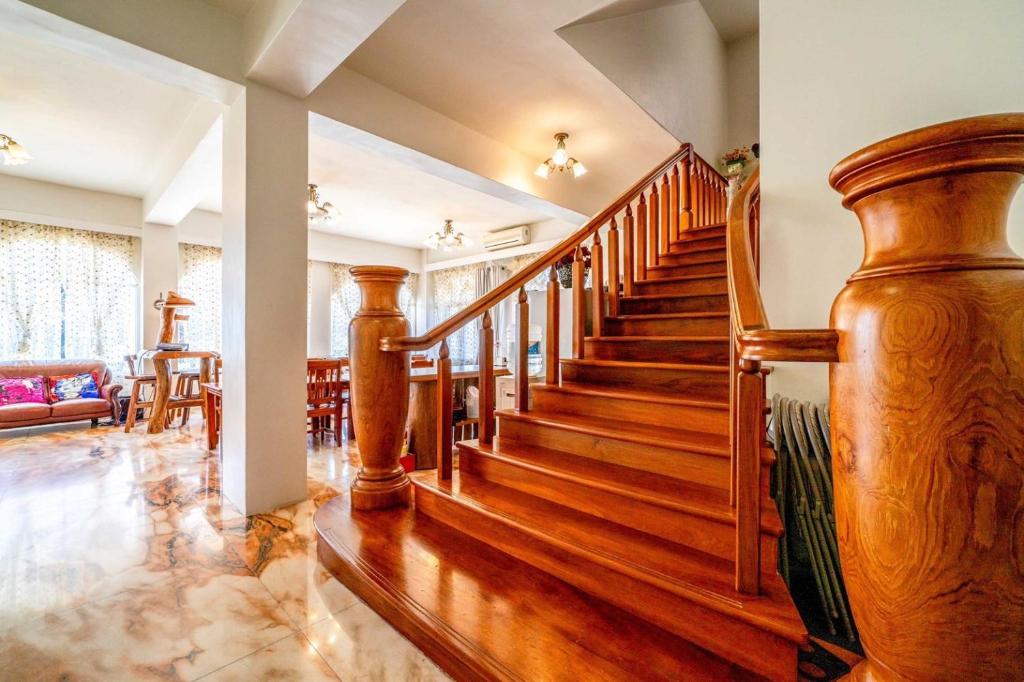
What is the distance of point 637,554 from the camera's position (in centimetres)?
127

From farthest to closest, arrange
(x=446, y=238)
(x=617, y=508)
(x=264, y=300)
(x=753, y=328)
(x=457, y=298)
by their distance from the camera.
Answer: (x=457, y=298), (x=446, y=238), (x=264, y=300), (x=617, y=508), (x=753, y=328)

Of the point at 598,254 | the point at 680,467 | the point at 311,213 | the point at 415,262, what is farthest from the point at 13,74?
the point at 415,262

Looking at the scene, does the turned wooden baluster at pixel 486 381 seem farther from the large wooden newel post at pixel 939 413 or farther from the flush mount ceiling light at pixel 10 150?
the flush mount ceiling light at pixel 10 150

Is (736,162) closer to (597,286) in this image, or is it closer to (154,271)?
(597,286)

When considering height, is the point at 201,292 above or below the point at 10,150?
below

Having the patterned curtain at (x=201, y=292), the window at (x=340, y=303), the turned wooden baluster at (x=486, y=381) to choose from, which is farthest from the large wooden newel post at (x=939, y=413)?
the window at (x=340, y=303)

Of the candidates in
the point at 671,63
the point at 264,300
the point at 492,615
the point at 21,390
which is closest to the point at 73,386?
the point at 21,390

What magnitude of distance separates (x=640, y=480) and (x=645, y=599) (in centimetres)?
46

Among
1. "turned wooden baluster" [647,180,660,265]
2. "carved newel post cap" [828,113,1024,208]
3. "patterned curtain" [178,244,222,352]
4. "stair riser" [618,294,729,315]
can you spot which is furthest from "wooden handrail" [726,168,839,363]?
"patterned curtain" [178,244,222,352]

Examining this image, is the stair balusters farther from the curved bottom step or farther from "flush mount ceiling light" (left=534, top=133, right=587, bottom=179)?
the curved bottom step

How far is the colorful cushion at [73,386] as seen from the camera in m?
4.52

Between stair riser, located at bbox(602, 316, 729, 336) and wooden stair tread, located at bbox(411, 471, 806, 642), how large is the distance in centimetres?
137

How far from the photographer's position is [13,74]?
2.79 meters

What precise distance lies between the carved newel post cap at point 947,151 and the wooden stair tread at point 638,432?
1107mm
